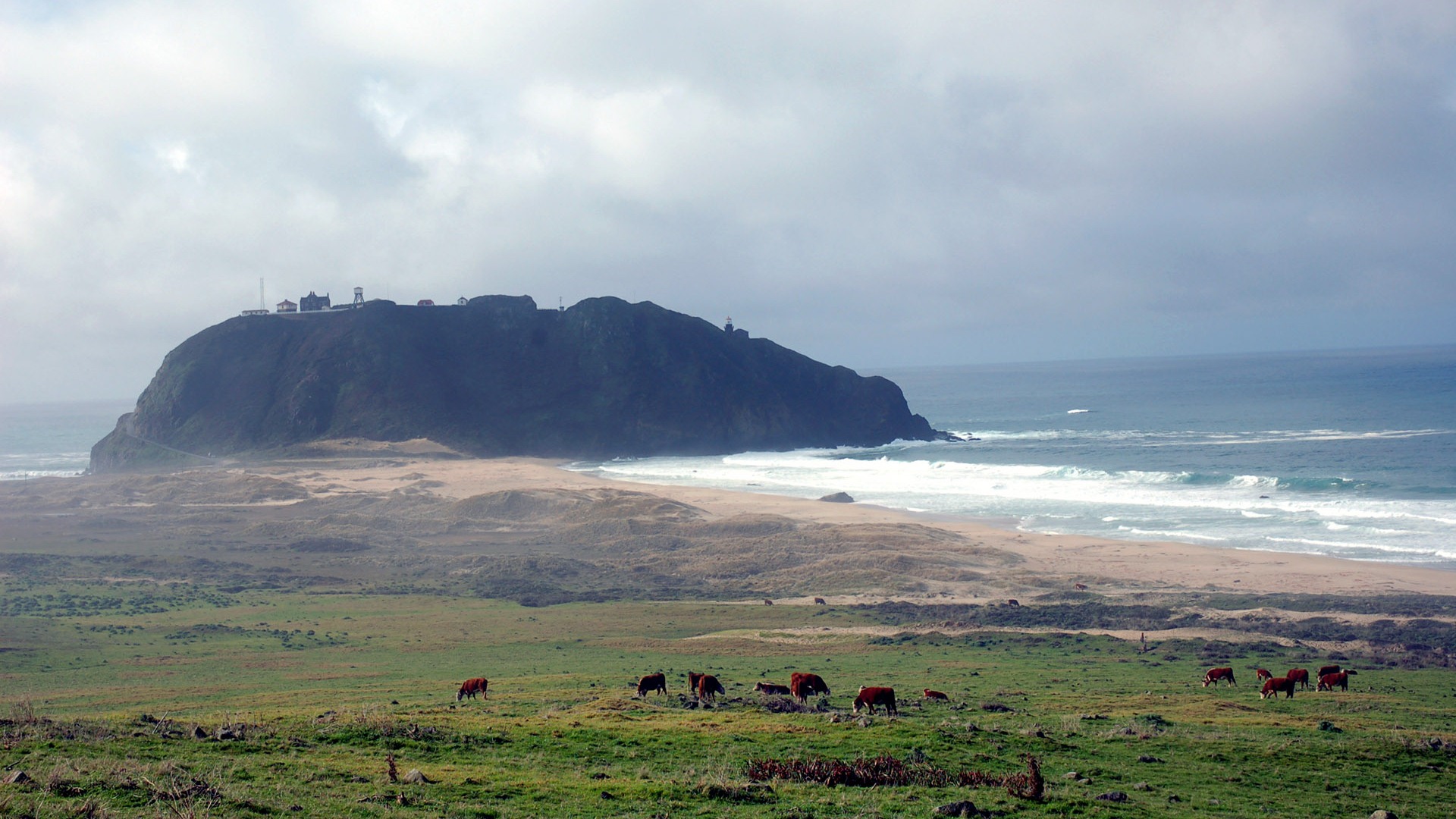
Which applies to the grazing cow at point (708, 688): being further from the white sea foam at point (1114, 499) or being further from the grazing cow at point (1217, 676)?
the white sea foam at point (1114, 499)

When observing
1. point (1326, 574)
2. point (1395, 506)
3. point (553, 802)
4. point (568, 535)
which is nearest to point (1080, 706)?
point (553, 802)

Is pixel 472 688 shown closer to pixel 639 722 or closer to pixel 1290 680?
pixel 639 722

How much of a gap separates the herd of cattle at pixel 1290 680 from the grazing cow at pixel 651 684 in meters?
14.2

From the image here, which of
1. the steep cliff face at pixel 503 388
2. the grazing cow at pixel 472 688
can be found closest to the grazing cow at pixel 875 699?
the grazing cow at pixel 472 688

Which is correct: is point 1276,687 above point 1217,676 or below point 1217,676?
above

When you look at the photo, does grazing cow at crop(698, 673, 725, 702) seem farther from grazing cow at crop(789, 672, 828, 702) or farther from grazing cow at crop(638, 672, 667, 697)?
grazing cow at crop(789, 672, 828, 702)

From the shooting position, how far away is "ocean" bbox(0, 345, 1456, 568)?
2202 inches

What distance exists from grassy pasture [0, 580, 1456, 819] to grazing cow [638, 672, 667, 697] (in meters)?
0.41

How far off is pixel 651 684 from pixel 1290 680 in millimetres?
15716

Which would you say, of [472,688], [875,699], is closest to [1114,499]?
[875,699]

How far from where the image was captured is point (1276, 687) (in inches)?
938

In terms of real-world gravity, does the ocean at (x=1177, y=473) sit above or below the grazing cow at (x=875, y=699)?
above

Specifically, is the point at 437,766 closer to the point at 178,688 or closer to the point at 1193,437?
the point at 178,688

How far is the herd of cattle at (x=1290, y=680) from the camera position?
23.8 metres
